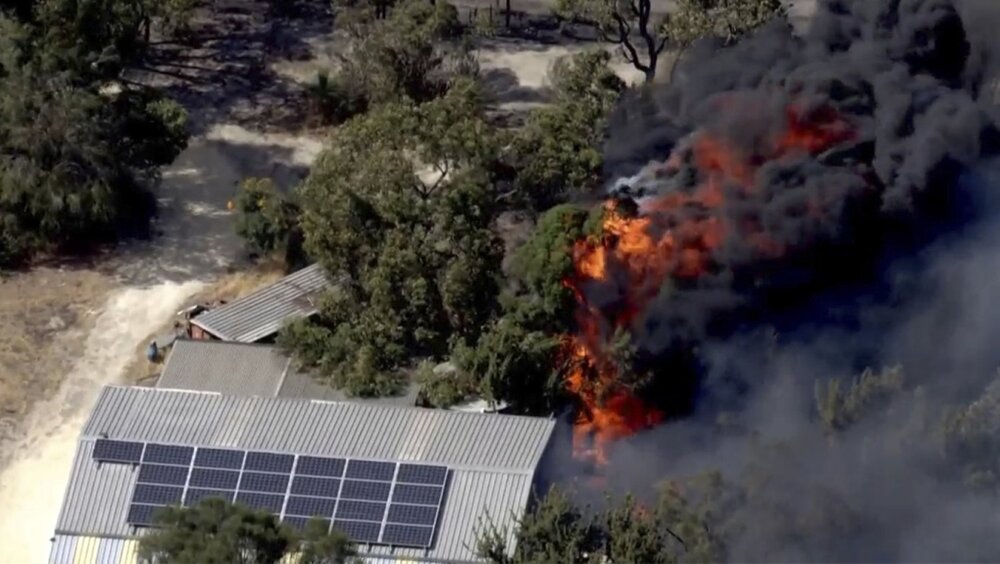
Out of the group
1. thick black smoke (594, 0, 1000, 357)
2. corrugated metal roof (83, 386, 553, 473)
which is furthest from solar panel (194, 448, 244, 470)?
thick black smoke (594, 0, 1000, 357)

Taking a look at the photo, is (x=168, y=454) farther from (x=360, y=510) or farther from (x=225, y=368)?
(x=225, y=368)

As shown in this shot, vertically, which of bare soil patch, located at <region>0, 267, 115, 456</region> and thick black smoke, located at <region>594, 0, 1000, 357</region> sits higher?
thick black smoke, located at <region>594, 0, 1000, 357</region>

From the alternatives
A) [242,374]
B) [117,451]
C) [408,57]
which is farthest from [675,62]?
[117,451]

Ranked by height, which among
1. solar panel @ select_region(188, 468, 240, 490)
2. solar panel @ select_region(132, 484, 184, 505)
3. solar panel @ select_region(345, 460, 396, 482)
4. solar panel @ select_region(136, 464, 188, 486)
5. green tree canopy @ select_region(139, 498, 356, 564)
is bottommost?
solar panel @ select_region(132, 484, 184, 505)

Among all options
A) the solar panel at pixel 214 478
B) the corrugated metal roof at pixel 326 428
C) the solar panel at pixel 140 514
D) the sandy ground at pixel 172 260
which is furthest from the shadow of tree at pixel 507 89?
the solar panel at pixel 140 514

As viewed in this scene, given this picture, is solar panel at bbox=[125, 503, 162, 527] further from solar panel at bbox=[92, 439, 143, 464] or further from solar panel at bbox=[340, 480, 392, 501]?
solar panel at bbox=[340, 480, 392, 501]

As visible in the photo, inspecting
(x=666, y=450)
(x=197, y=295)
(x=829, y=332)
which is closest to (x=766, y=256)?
(x=829, y=332)

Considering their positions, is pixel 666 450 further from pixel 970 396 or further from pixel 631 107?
pixel 631 107
